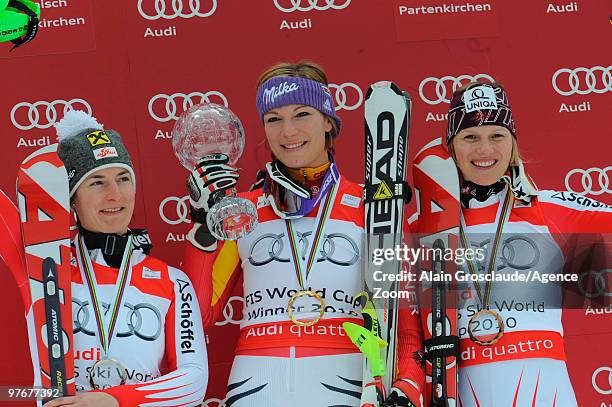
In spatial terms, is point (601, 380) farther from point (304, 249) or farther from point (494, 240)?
point (304, 249)

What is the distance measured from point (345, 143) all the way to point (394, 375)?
5.17 ft

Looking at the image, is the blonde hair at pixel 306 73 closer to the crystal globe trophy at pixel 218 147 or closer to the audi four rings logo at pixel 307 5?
the crystal globe trophy at pixel 218 147

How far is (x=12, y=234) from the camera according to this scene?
382 cm

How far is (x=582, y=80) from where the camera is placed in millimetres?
5047

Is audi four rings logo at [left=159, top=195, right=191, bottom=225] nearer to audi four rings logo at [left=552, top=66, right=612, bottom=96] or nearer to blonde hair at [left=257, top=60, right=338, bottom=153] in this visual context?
blonde hair at [left=257, top=60, right=338, bottom=153]

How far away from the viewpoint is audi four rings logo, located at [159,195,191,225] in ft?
16.4

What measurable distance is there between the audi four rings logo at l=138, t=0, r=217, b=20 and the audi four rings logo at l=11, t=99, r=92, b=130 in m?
0.55

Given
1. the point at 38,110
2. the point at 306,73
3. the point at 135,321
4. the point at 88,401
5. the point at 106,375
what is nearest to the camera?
the point at 88,401

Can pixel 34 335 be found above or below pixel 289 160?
below

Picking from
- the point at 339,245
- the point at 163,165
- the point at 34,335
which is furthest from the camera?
the point at 163,165

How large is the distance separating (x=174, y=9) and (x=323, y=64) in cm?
79

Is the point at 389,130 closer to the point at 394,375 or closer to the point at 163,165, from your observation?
the point at 394,375

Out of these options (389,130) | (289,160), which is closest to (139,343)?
(289,160)

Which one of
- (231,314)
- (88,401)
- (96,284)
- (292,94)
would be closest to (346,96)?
(292,94)
